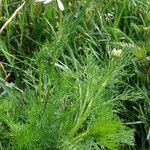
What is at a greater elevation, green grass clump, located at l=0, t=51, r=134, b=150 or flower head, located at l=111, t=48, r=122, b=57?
flower head, located at l=111, t=48, r=122, b=57

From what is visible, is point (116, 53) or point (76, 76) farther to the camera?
point (76, 76)

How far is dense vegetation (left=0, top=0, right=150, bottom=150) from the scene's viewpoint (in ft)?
4.43

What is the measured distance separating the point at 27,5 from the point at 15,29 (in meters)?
0.12

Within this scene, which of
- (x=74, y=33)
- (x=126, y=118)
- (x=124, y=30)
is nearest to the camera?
(x=126, y=118)

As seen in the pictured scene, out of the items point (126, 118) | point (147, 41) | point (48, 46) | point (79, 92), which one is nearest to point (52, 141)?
point (79, 92)

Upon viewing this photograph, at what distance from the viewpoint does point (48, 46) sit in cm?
140

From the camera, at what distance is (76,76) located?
1.45 metres

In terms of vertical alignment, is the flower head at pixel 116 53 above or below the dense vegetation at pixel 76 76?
above

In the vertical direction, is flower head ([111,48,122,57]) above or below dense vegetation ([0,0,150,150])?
above

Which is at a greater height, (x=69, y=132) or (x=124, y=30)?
(x=69, y=132)

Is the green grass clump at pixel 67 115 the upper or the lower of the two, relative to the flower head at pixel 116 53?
lower

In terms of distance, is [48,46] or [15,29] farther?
[15,29]

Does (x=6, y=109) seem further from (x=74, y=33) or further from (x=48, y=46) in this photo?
(x=74, y=33)

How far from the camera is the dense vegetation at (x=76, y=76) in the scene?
1.35 meters
